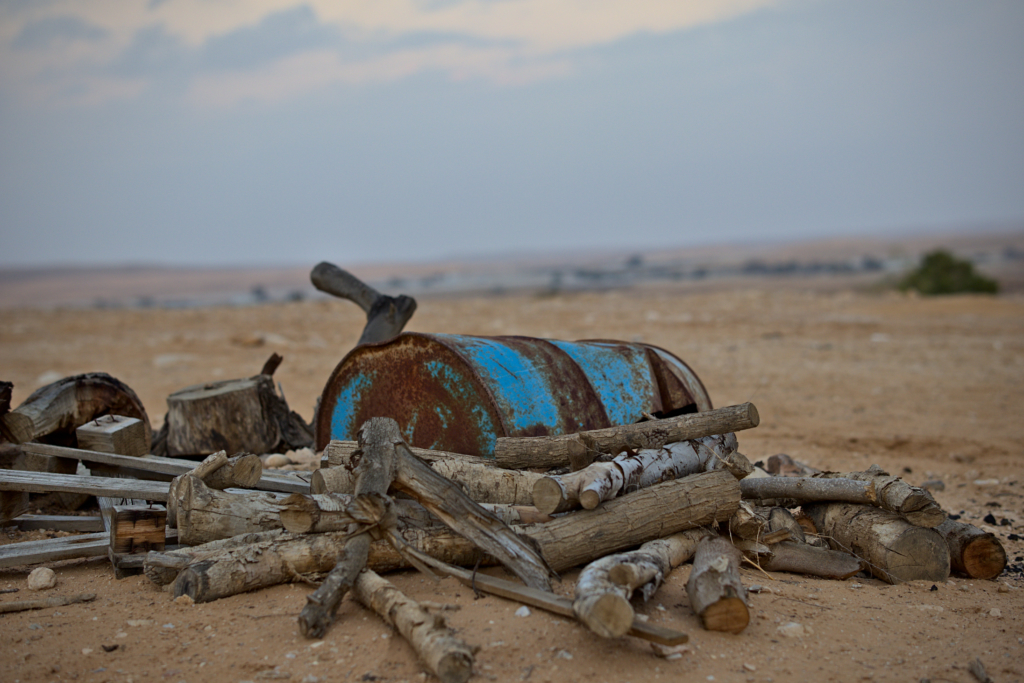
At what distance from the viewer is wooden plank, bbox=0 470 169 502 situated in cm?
373

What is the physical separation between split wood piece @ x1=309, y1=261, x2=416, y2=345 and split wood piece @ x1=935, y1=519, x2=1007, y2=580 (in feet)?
12.8

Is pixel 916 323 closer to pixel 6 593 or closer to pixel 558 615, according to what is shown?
pixel 558 615

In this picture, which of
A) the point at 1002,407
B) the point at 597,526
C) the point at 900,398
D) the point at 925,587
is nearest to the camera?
the point at 597,526

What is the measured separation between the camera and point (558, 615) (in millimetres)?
2902

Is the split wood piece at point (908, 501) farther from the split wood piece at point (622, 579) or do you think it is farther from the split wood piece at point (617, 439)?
the split wood piece at point (622, 579)

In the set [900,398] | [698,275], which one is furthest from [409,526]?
[698,275]

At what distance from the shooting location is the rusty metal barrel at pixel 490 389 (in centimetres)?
410

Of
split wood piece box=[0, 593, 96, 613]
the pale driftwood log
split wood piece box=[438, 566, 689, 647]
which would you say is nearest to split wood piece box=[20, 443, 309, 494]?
the pale driftwood log

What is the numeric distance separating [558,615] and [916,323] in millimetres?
14241

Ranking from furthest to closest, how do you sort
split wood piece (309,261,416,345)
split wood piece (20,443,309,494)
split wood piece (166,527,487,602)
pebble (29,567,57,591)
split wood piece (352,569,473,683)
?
1. split wood piece (309,261,416,345)
2. split wood piece (20,443,309,494)
3. pebble (29,567,57,591)
4. split wood piece (166,527,487,602)
5. split wood piece (352,569,473,683)

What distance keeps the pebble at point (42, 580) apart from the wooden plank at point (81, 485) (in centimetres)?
46

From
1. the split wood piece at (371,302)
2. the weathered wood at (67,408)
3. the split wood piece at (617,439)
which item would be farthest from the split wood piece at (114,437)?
the split wood piece at (617,439)

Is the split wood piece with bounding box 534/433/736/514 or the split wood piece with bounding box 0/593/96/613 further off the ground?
the split wood piece with bounding box 534/433/736/514

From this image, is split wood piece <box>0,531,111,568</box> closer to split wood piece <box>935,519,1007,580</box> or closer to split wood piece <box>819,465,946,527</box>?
split wood piece <box>819,465,946,527</box>
